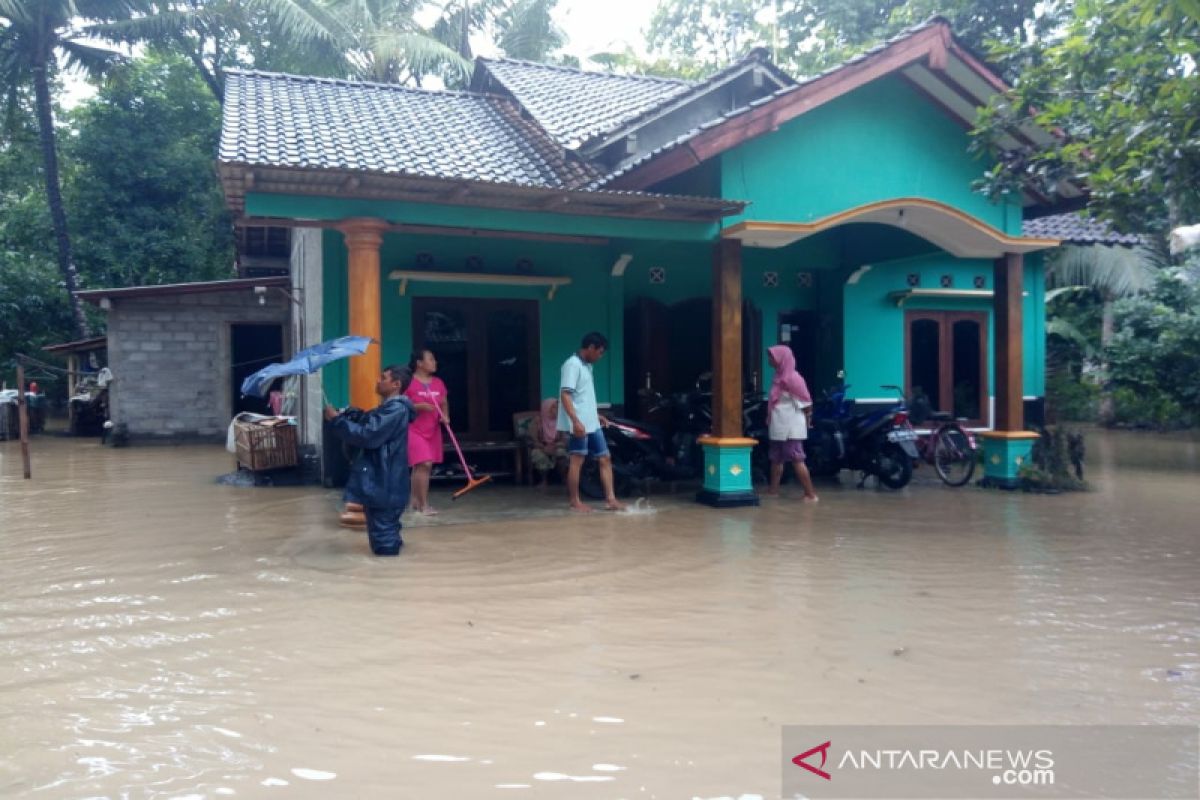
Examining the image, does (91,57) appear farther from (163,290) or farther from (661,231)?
(661,231)

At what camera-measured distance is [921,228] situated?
9.66m

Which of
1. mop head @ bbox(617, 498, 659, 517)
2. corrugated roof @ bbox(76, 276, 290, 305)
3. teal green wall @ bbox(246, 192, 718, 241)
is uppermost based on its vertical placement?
corrugated roof @ bbox(76, 276, 290, 305)

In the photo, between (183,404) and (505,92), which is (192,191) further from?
(505,92)

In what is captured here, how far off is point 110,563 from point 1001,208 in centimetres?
872

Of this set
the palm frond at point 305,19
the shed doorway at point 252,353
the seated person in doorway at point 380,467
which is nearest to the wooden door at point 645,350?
the seated person in doorway at point 380,467

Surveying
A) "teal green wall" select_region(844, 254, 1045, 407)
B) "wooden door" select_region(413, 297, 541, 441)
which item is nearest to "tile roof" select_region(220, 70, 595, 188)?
"wooden door" select_region(413, 297, 541, 441)

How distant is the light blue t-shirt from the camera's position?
812cm

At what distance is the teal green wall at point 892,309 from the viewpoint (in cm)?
1190

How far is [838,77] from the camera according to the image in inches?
338

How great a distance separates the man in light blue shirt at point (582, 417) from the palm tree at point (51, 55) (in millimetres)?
15967

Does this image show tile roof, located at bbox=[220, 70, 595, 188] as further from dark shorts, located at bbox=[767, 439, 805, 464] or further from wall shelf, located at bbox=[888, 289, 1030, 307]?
wall shelf, located at bbox=[888, 289, 1030, 307]

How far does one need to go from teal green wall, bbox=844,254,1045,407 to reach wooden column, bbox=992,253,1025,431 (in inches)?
73.8

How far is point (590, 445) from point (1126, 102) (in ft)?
16.7

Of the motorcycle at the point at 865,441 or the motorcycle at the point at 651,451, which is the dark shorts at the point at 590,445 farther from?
the motorcycle at the point at 865,441
